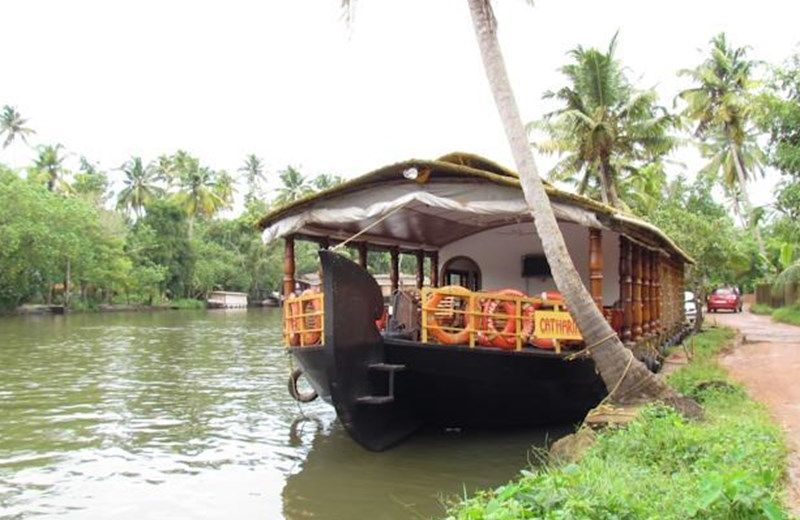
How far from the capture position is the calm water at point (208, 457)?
24.1 ft

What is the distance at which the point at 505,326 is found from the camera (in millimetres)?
9039

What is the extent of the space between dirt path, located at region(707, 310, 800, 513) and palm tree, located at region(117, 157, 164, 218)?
5506 cm

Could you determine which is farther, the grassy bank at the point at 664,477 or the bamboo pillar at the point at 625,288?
the bamboo pillar at the point at 625,288

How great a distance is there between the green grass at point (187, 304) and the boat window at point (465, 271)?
5121 cm

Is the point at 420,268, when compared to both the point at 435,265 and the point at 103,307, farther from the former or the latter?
→ the point at 103,307

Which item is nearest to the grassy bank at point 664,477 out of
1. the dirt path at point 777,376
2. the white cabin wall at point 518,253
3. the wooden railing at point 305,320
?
the dirt path at point 777,376

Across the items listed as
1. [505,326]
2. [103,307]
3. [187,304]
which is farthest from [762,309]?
[187,304]

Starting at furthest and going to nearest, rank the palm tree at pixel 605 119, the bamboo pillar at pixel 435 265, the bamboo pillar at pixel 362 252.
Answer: the palm tree at pixel 605 119 → the bamboo pillar at pixel 435 265 → the bamboo pillar at pixel 362 252

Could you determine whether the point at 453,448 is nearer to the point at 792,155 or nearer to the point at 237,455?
the point at 237,455

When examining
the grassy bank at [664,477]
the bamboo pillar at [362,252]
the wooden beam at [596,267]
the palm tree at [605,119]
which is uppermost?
the palm tree at [605,119]

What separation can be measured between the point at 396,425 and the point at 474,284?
5.99 m

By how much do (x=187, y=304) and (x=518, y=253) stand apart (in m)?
53.7

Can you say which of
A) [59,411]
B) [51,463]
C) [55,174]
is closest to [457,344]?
[51,463]

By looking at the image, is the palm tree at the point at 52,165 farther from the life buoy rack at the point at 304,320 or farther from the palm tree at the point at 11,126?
the life buoy rack at the point at 304,320
